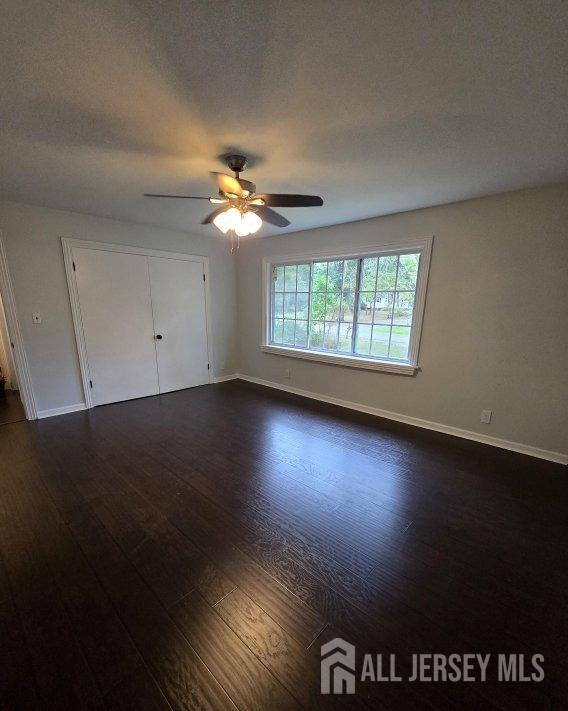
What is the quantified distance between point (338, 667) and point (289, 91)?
249cm

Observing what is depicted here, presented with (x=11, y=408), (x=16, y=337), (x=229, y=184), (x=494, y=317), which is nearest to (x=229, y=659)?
(x=229, y=184)

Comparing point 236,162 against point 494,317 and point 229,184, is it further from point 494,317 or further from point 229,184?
point 494,317

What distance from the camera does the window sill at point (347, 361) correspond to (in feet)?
10.5

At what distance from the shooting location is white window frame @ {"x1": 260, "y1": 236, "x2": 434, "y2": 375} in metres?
2.96

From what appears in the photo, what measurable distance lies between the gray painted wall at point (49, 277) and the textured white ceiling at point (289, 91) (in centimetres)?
89

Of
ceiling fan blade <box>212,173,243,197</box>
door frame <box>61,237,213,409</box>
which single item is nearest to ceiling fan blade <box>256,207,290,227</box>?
ceiling fan blade <box>212,173,243,197</box>

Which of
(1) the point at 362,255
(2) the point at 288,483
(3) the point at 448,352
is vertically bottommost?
(2) the point at 288,483

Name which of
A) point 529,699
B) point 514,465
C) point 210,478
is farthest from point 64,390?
point 514,465

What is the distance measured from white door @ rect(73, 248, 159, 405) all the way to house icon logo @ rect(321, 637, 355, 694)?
11.9ft

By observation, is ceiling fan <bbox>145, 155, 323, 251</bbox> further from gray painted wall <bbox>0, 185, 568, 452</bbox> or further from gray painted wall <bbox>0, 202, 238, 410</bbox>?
gray painted wall <bbox>0, 202, 238, 410</bbox>

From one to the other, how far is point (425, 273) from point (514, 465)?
1971 millimetres

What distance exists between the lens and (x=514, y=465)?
95.5 inches

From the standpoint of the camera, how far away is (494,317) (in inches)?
103

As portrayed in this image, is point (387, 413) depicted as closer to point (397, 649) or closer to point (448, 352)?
point (448, 352)
